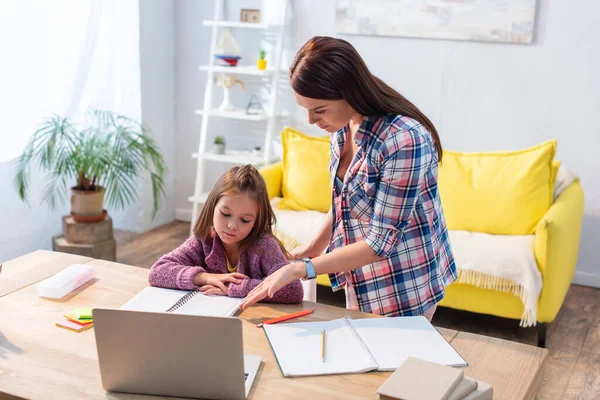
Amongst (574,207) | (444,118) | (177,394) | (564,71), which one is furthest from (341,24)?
(177,394)

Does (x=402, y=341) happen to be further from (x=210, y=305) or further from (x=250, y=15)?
(x=250, y=15)

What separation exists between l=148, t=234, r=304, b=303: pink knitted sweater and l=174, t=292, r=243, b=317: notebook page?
0.11ft

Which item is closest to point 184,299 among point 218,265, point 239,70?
point 218,265

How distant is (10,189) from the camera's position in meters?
3.70

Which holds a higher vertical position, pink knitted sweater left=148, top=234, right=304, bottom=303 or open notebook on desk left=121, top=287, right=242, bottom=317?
pink knitted sweater left=148, top=234, right=304, bottom=303

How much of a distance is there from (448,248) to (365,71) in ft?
Answer: 1.88

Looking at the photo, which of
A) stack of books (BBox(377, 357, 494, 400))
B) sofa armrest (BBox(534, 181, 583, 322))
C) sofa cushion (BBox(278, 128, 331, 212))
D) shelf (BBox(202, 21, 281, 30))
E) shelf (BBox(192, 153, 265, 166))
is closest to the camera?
stack of books (BBox(377, 357, 494, 400))

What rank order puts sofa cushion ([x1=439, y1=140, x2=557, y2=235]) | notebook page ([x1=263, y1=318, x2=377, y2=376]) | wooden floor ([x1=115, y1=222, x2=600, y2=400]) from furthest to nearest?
sofa cushion ([x1=439, y1=140, x2=557, y2=235])
wooden floor ([x1=115, y1=222, x2=600, y2=400])
notebook page ([x1=263, y1=318, x2=377, y2=376])

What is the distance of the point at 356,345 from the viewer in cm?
147

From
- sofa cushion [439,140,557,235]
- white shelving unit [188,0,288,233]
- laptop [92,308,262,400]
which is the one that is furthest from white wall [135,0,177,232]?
laptop [92,308,262,400]

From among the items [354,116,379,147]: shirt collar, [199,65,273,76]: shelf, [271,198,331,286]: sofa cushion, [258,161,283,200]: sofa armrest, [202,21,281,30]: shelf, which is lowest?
[271,198,331,286]: sofa cushion

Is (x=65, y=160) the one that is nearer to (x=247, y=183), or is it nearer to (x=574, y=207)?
(x=247, y=183)

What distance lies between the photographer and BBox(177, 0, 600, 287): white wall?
12.1ft

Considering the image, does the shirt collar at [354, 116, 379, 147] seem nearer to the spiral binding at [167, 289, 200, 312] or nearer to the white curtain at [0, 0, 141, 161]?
the spiral binding at [167, 289, 200, 312]
